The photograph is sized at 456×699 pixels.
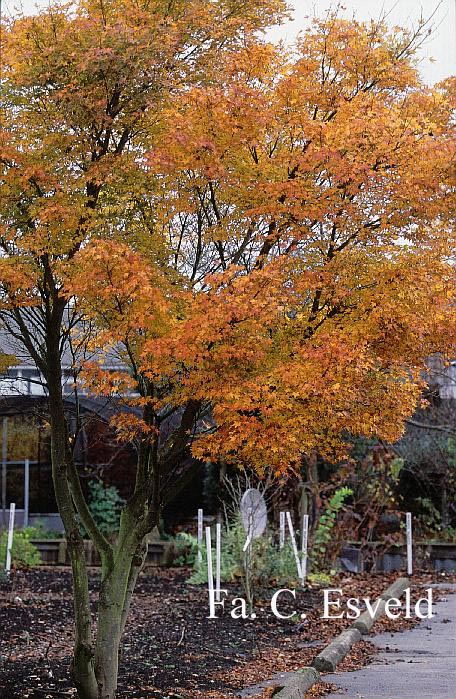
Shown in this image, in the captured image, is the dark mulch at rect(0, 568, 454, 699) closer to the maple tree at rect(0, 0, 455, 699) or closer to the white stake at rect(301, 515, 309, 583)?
the white stake at rect(301, 515, 309, 583)

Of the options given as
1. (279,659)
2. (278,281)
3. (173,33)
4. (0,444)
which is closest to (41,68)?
(173,33)

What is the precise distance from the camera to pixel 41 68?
6.91m

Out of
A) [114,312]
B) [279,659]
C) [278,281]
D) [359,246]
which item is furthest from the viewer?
[279,659]

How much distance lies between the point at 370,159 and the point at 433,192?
1.80 feet

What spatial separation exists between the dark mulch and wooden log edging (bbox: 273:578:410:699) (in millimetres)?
185

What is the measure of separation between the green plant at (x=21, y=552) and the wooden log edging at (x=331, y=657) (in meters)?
6.89

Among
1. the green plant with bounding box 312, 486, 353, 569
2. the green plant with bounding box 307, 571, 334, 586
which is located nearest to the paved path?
the green plant with bounding box 307, 571, 334, 586

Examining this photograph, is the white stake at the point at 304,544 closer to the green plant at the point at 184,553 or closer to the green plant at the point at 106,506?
the green plant at the point at 184,553

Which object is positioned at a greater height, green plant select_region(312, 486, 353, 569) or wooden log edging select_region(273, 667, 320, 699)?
green plant select_region(312, 486, 353, 569)

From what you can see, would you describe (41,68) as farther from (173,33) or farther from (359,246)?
(359,246)

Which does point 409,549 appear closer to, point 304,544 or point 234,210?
point 304,544

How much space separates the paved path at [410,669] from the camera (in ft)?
27.3

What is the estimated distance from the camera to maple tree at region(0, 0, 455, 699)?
657 cm

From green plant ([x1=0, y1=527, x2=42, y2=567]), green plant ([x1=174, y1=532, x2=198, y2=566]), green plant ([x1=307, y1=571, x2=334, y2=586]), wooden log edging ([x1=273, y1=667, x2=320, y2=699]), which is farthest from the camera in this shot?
green plant ([x1=174, y1=532, x2=198, y2=566])
